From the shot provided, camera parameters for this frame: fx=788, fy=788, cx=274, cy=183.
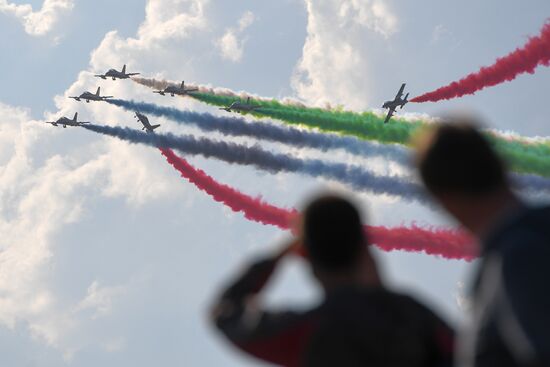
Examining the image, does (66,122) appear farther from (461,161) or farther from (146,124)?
(461,161)

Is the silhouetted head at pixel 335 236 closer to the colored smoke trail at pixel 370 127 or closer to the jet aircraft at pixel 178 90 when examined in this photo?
the colored smoke trail at pixel 370 127

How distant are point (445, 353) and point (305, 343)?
705 millimetres

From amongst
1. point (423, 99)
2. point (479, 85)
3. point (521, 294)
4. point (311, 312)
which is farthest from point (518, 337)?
point (423, 99)

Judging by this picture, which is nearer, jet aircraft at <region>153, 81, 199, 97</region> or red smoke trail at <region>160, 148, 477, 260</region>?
red smoke trail at <region>160, 148, 477, 260</region>

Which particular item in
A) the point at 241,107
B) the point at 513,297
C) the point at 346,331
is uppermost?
the point at 241,107

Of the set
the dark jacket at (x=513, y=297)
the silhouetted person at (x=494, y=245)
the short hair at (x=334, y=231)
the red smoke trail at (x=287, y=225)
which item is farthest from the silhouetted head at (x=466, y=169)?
the red smoke trail at (x=287, y=225)

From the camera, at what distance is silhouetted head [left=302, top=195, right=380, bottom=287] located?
4.05 metres

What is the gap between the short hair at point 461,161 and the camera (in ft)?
12.1

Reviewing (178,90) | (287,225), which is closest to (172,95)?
(178,90)

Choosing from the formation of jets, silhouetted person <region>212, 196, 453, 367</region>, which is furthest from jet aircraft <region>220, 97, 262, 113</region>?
silhouetted person <region>212, 196, 453, 367</region>

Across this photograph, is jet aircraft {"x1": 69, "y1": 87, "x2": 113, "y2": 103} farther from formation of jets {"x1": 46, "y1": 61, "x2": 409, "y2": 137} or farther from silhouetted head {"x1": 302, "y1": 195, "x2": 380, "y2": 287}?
silhouetted head {"x1": 302, "y1": 195, "x2": 380, "y2": 287}

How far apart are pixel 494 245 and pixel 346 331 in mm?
837

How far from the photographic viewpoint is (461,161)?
367cm

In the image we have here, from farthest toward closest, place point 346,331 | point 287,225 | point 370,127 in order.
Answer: point 370,127 < point 287,225 < point 346,331
